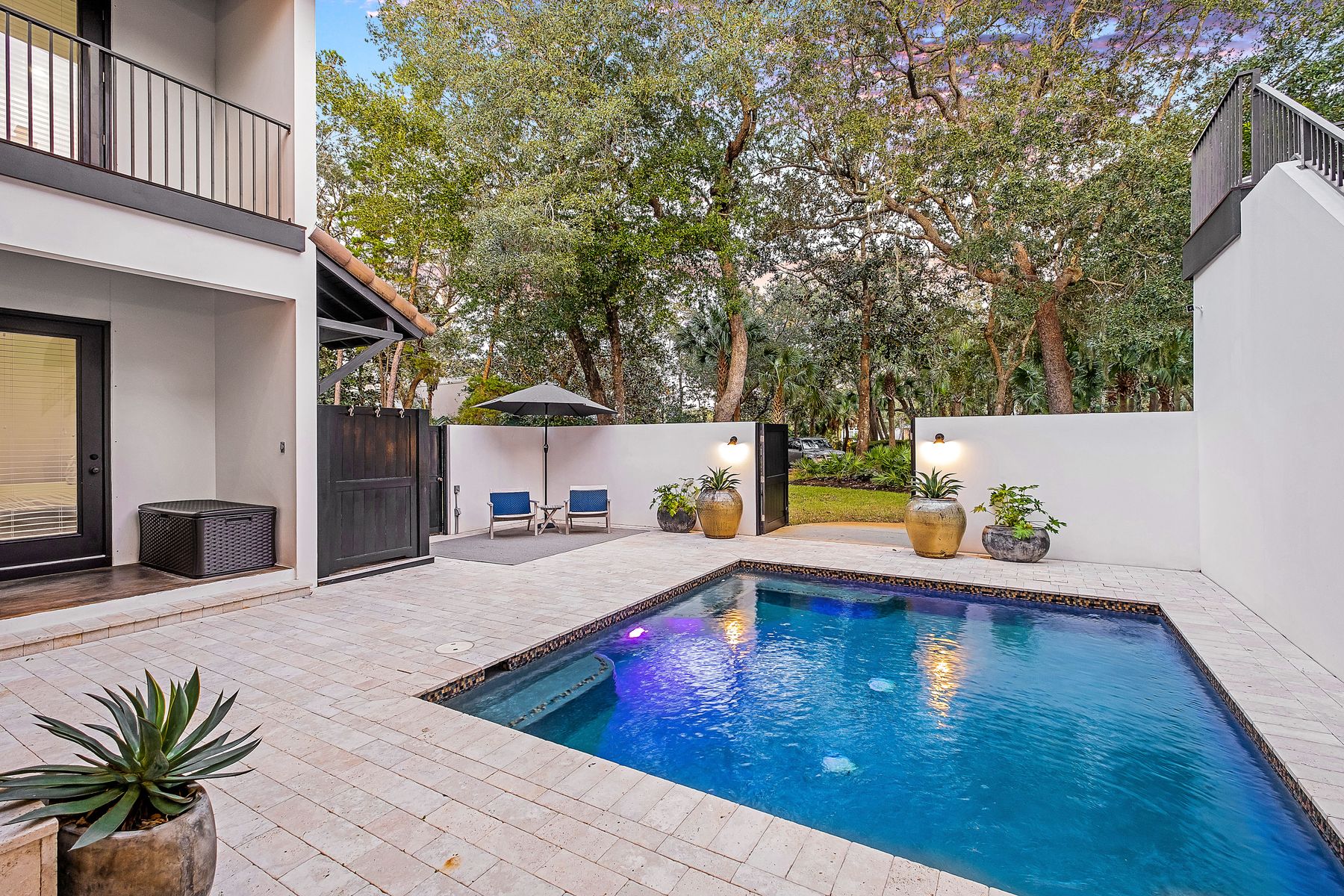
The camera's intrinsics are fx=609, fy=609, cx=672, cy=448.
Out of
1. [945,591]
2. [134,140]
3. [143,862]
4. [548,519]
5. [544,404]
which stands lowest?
[945,591]

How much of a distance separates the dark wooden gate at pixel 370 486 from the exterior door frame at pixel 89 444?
2.00 m

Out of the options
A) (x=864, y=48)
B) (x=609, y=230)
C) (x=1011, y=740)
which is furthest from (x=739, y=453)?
(x=864, y=48)

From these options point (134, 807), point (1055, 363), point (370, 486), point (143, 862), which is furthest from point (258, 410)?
point (1055, 363)

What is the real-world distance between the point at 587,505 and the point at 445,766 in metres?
7.71

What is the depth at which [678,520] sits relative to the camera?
10.4m

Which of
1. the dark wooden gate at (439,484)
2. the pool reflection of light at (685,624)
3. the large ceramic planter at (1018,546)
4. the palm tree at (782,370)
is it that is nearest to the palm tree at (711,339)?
the palm tree at (782,370)

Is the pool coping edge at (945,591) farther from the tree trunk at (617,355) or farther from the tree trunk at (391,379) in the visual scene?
the tree trunk at (391,379)

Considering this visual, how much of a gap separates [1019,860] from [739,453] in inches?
309

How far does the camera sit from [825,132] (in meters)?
13.0

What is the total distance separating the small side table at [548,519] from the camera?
411 inches

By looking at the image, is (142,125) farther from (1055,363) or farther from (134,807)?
(1055,363)

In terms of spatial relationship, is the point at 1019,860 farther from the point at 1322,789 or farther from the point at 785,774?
the point at 1322,789

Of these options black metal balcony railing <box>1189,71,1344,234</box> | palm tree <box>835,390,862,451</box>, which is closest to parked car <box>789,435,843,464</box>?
palm tree <box>835,390,862,451</box>

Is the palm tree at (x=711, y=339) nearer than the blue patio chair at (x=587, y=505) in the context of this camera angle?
No
